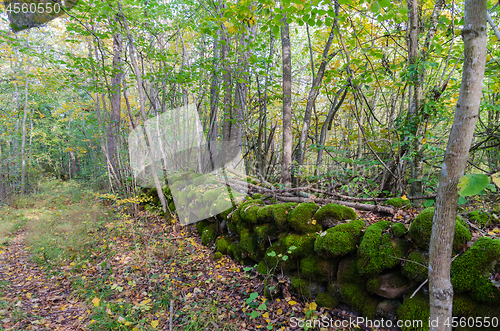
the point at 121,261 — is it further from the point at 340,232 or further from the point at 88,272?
the point at 340,232

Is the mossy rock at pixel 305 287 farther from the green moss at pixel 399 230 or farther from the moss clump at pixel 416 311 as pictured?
the green moss at pixel 399 230

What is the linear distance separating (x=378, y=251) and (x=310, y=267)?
2.75 ft

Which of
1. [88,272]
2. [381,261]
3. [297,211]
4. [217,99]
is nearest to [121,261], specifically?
[88,272]

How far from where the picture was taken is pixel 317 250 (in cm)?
262

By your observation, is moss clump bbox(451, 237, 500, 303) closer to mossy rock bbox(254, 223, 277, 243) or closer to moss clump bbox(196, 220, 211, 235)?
mossy rock bbox(254, 223, 277, 243)

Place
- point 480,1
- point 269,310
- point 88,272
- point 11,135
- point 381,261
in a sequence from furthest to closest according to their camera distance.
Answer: point 11,135 < point 88,272 < point 269,310 < point 381,261 < point 480,1

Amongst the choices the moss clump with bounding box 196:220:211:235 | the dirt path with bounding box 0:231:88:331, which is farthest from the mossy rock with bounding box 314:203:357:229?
the dirt path with bounding box 0:231:88:331

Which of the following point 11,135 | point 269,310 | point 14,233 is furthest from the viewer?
point 11,135

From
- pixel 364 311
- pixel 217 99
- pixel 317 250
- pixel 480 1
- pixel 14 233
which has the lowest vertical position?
pixel 14 233

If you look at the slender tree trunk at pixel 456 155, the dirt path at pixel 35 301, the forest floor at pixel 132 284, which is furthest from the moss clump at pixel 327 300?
the dirt path at pixel 35 301

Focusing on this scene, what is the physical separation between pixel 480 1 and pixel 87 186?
1540 cm

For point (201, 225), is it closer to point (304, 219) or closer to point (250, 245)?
point (250, 245)

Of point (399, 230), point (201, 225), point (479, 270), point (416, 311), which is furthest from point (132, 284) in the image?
point (479, 270)

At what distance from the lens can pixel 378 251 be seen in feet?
7.20
